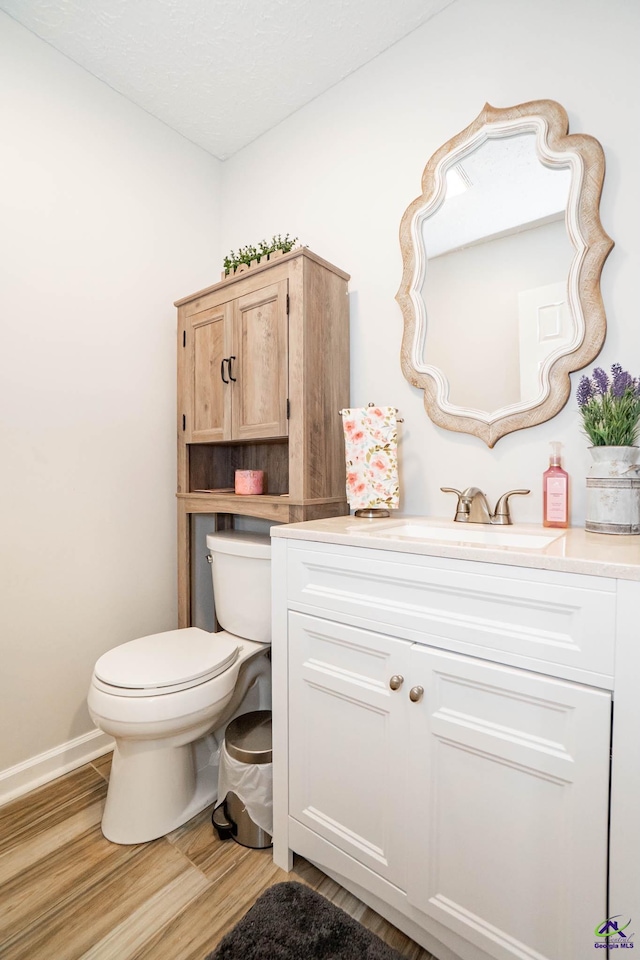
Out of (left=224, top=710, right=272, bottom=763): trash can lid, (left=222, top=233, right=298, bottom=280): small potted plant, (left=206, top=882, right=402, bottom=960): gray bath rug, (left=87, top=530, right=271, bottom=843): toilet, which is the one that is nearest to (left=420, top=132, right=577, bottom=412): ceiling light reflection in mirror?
(left=222, top=233, right=298, bottom=280): small potted plant

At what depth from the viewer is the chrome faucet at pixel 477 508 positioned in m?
1.36

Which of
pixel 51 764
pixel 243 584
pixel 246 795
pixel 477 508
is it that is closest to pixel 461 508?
pixel 477 508

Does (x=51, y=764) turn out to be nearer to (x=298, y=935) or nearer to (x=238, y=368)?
(x=298, y=935)

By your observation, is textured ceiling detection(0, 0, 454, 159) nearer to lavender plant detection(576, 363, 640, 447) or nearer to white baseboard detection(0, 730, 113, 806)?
lavender plant detection(576, 363, 640, 447)

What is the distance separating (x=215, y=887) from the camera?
1.20 meters

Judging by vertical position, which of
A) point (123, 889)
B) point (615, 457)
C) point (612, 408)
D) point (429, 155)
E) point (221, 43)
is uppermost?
point (221, 43)

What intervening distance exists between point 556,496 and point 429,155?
121 cm

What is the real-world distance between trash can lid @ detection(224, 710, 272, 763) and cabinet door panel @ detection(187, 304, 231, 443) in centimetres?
102

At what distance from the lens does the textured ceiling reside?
152 cm

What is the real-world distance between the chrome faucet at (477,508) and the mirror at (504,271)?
7.4 inches

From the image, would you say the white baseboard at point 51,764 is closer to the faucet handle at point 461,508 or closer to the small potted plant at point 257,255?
the faucet handle at point 461,508

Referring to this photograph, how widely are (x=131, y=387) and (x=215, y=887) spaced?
1698mm

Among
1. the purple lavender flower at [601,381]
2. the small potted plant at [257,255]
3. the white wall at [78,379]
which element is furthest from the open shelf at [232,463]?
the purple lavender flower at [601,381]

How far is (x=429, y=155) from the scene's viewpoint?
155 centimetres
